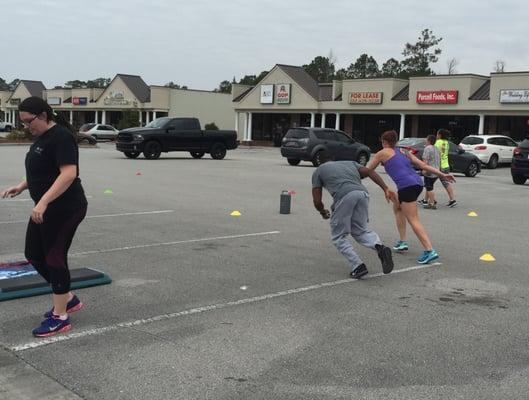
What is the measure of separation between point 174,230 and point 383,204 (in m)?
5.97

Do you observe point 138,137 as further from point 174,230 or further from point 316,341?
point 316,341

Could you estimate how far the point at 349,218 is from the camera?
6.80 m

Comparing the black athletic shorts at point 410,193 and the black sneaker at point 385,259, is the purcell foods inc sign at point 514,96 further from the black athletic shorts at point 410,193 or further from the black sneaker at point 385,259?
the black sneaker at point 385,259

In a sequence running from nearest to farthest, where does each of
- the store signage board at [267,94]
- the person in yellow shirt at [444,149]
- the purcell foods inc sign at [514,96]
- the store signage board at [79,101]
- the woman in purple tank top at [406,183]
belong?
the woman in purple tank top at [406,183] → the person in yellow shirt at [444,149] → the purcell foods inc sign at [514,96] → the store signage board at [267,94] → the store signage board at [79,101]

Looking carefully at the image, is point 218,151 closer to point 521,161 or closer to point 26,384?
point 521,161

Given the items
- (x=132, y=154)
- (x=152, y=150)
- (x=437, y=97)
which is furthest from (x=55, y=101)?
(x=152, y=150)

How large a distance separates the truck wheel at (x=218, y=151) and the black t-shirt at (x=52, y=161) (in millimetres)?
25178

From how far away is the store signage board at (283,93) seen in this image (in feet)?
162

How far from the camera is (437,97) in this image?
40.2 m

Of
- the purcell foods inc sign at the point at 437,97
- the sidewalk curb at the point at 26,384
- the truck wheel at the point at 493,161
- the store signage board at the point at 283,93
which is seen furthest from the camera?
the store signage board at the point at 283,93

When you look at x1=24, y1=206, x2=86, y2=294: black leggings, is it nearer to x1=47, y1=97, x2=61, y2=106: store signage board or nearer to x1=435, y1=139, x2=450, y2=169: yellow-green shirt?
x1=435, y1=139, x2=450, y2=169: yellow-green shirt

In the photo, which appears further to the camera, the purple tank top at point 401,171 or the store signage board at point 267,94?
the store signage board at point 267,94

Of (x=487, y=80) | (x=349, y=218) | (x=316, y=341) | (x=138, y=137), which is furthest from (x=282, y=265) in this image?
(x=487, y=80)

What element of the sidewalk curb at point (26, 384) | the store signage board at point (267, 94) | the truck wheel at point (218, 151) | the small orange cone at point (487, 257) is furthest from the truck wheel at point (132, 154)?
the sidewalk curb at point (26, 384)
